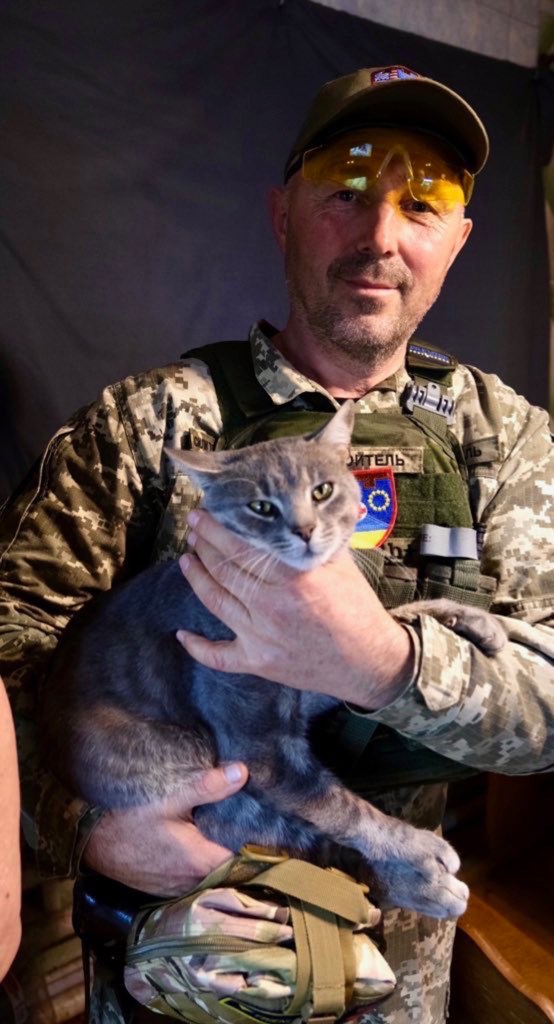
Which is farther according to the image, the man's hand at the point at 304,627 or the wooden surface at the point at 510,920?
the wooden surface at the point at 510,920

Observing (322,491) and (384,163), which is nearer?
(322,491)

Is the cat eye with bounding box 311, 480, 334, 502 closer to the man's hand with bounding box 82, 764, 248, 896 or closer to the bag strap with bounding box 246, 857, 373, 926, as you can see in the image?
the man's hand with bounding box 82, 764, 248, 896

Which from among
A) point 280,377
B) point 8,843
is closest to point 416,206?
point 280,377

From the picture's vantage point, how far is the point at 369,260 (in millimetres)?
1292

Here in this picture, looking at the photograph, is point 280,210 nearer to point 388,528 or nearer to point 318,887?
point 388,528

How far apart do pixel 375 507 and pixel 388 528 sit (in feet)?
0.15

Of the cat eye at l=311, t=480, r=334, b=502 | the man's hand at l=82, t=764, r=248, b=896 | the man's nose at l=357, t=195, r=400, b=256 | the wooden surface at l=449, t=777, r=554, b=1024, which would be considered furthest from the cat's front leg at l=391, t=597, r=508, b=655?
the wooden surface at l=449, t=777, r=554, b=1024

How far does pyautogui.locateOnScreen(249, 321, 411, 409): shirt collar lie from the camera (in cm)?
129

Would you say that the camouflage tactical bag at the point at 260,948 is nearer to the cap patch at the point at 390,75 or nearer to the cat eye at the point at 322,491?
the cat eye at the point at 322,491

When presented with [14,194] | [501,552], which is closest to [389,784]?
[501,552]

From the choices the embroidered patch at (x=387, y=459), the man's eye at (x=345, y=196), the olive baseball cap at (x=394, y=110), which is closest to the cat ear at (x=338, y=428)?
the embroidered patch at (x=387, y=459)

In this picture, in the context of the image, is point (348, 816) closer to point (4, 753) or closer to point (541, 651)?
point (541, 651)

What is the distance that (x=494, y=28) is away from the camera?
2.45m

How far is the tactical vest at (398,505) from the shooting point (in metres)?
1.16
